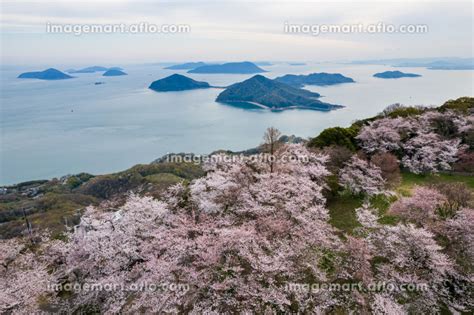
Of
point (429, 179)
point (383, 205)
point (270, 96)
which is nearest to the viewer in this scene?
point (383, 205)

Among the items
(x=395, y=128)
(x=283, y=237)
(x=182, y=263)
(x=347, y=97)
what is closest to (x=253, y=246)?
(x=283, y=237)

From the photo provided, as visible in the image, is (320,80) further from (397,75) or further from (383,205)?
(383,205)

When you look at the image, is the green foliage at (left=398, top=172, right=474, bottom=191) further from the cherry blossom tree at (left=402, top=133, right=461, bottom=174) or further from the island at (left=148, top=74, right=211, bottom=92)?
the island at (left=148, top=74, right=211, bottom=92)

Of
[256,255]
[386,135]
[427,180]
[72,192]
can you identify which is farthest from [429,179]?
[72,192]

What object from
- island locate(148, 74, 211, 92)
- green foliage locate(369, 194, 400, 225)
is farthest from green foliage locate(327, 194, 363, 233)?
island locate(148, 74, 211, 92)

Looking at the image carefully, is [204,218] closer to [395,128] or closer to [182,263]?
[182,263]

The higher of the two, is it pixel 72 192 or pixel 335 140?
pixel 335 140

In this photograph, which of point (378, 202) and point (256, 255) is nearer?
point (256, 255)

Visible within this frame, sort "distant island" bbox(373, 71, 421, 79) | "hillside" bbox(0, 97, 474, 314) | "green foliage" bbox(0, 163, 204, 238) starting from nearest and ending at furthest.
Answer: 1. "hillside" bbox(0, 97, 474, 314)
2. "green foliage" bbox(0, 163, 204, 238)
3. "distant island" bbox(373, 71, 421, 79)

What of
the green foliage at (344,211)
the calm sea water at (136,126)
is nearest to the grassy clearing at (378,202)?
the green foliage at (344,211)
